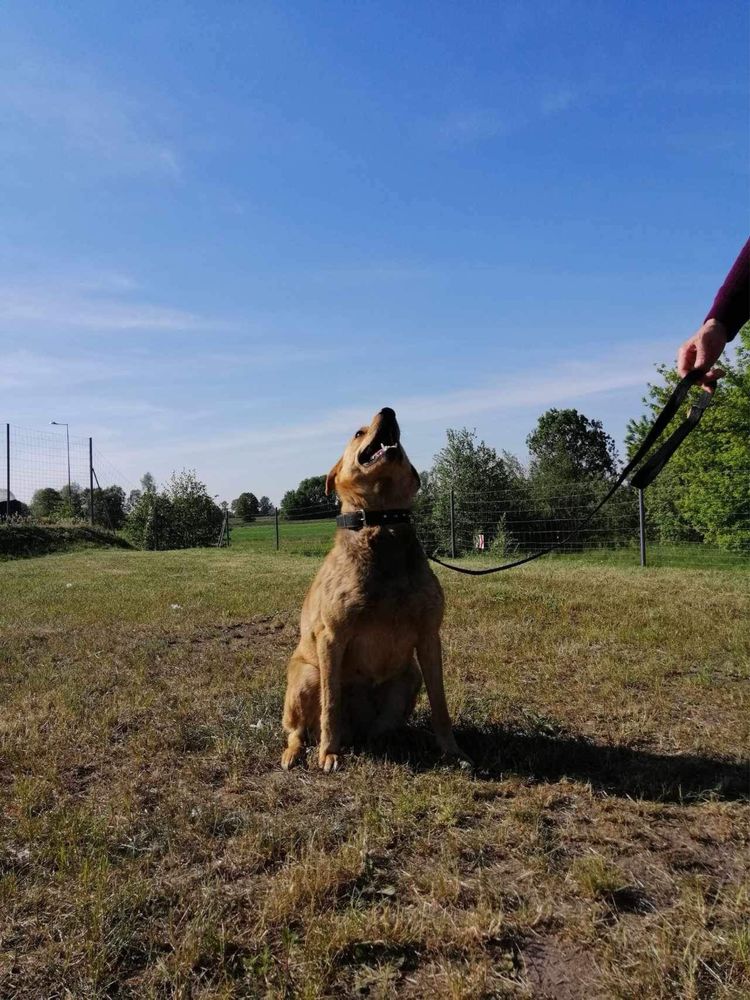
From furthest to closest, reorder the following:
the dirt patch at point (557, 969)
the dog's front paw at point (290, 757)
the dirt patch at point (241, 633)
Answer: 1. the dirt patch at point (241, 633)
2. the dog's front paw at point (290, 757)
3. the dirt patch at point (557, 969)

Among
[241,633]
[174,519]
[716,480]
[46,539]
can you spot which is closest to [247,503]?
[174,519]

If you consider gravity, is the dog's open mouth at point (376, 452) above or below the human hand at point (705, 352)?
below

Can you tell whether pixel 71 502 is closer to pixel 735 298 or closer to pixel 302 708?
pixel 302 708

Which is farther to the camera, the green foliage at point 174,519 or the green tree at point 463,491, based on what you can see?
the green foliage at point 174,519

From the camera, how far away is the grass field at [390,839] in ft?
5.74

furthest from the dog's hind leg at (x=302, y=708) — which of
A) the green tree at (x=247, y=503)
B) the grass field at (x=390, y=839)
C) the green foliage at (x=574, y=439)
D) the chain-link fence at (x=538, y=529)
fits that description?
the green tree at (x=247, y=503)

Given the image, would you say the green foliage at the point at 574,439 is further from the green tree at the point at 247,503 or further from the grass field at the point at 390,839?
the grass field at the point at 390,839

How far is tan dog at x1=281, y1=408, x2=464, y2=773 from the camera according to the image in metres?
3.18

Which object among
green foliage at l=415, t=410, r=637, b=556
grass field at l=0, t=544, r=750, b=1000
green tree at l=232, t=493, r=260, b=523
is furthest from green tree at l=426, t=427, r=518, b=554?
green tree at l=232, t=493, r=260, b=523

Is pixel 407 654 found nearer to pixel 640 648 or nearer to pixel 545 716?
pixel 545 716

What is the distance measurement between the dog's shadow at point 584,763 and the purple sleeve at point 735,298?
75.0 inches

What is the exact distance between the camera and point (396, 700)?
3533 mm

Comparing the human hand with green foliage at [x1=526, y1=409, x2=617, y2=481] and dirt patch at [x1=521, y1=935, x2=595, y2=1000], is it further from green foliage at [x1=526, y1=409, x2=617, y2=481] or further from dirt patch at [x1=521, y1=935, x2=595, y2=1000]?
green foliage at [x1=526, y1=409, x2=617, y2=481]

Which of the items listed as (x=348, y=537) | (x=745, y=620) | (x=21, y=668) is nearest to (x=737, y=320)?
(x=348, y=537)
